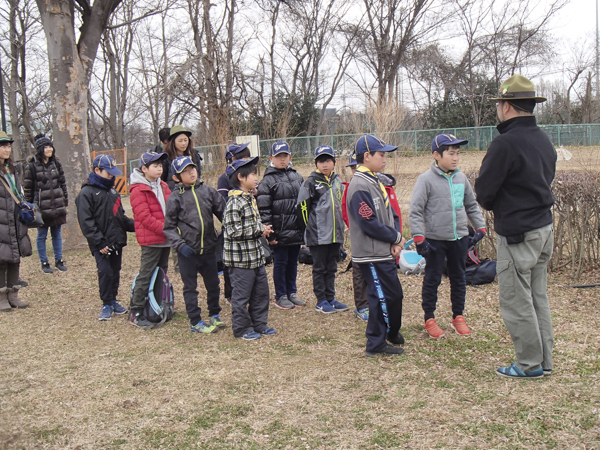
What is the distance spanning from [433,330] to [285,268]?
1.95m

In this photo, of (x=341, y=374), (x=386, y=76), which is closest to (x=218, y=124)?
(x=341, y=374)

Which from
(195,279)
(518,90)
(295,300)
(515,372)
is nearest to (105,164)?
(195,279)

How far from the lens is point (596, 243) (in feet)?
20.4

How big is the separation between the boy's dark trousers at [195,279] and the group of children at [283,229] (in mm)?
10

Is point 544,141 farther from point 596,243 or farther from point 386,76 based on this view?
point 386,76

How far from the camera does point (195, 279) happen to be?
5238 millimetres

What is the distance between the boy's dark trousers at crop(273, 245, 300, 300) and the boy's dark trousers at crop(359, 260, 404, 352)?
1.74m

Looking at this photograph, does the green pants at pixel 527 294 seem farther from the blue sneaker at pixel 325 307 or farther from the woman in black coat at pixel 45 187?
the woman in black coat at pixel 45 187

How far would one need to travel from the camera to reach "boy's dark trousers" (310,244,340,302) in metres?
5.70

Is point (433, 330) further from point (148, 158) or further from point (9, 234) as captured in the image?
point (9, 234)

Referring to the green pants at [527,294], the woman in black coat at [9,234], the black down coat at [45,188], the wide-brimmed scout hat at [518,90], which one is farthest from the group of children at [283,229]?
the black down coat at [45,188]

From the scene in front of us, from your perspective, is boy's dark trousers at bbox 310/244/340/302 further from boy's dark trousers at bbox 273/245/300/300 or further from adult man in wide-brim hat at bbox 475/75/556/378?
adult man in wide-brim hat at bbox 475/75/556/378

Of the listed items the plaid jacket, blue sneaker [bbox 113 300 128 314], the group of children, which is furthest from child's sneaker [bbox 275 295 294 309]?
blue sneaker [bbox 113 300 128 314]

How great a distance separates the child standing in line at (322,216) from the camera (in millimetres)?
5555
